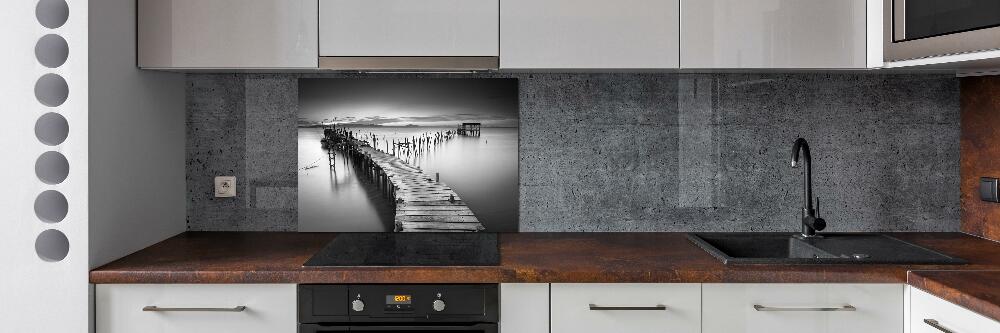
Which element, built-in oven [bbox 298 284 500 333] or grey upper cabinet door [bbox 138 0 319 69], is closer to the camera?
built-in oven [bbox 298 284 500 333]

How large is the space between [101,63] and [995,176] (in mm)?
2741

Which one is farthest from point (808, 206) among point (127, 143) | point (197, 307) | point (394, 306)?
point (127, 143)

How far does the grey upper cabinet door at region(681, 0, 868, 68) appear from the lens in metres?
2.21

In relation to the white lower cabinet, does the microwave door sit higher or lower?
higher

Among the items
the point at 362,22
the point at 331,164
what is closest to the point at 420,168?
the point at 331,164

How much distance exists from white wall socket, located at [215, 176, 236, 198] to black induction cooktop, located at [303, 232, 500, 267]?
44 centimetres

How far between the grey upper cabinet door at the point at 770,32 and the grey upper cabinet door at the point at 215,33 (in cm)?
120

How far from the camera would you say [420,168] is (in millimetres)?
2613

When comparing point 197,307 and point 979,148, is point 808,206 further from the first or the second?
point 197,307

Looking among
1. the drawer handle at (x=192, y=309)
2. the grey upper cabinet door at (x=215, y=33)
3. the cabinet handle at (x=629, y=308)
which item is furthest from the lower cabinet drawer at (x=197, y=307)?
the cabinet handle at (x=629, y=308)
